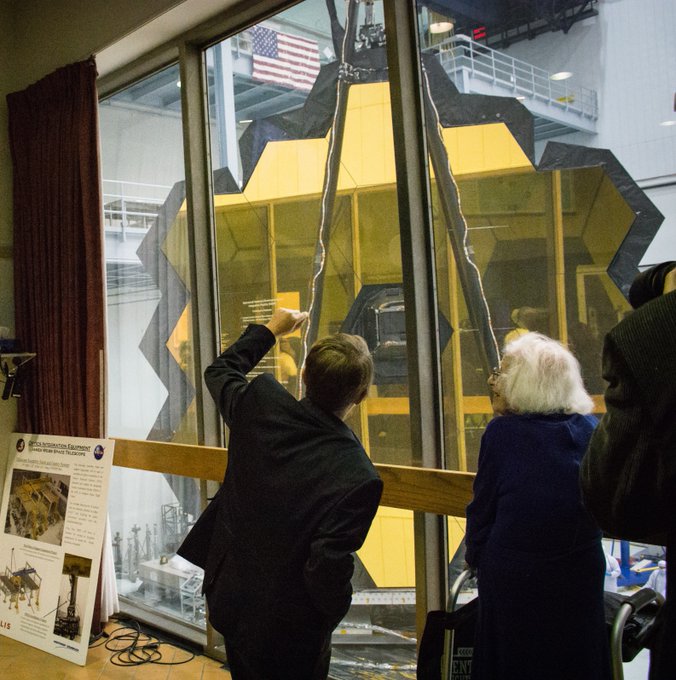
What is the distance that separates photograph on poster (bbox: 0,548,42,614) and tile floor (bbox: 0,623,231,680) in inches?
7.8

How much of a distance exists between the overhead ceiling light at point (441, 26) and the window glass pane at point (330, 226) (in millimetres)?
214

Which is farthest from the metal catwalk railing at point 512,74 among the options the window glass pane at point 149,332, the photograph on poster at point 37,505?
the photograph on poster at point 37,505

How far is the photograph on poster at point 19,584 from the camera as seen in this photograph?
3.36 m

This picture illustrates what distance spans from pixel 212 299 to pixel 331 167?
0.90m

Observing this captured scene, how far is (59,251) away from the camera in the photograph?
3631mm

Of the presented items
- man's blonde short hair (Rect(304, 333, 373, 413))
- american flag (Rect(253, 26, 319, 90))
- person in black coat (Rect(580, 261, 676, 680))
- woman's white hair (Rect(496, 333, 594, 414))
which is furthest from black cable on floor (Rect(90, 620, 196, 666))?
person in black coat (Rect(580, 261, 676, 680))

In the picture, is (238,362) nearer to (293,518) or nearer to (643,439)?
(293,518)

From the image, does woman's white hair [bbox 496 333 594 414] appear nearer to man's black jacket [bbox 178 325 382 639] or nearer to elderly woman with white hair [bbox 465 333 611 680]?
elderly woman with white hair [bbox 465 333 611 680]

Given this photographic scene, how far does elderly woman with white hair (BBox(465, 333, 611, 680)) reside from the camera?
5.35 feet

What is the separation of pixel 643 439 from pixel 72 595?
2877 millimetres

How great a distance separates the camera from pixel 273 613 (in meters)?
1.75

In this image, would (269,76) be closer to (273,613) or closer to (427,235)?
(427,235)

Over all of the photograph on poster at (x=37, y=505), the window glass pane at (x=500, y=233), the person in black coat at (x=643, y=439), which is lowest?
the photograph on poster at (x=37, y=505)

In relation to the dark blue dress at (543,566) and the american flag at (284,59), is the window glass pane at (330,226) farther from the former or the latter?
the dark blue dress at (543,566)
